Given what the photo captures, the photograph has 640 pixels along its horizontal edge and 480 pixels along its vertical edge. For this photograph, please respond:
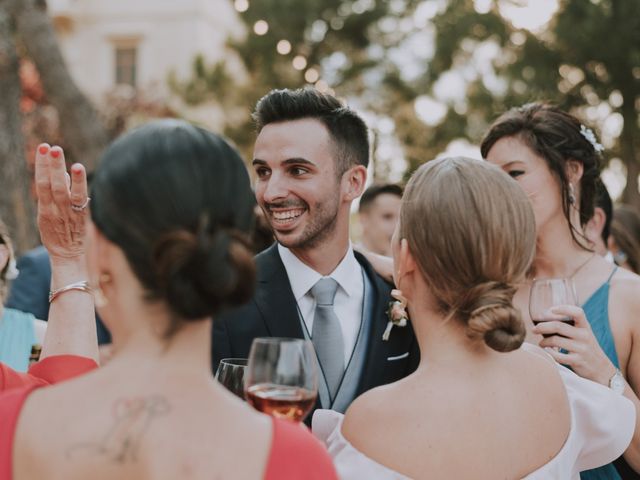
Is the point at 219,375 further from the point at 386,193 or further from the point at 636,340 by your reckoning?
the point at 386,193

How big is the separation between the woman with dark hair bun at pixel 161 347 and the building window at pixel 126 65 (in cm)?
2637

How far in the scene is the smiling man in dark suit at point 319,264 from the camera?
9.98 ft

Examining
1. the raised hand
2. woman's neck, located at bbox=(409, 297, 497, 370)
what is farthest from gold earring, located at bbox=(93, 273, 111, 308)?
woman's neck, located at bbox=(409, 297, 497, 370)

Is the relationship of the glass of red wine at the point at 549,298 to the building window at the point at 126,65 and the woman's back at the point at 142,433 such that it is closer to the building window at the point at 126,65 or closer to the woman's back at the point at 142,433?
the woman's back at the point at 142,433

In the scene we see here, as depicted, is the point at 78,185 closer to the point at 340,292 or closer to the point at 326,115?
the point at 340,292

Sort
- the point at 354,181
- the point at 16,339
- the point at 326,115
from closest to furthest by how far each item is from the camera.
→ the point at 326,115 → the point at 354,181 → the point at 16,339

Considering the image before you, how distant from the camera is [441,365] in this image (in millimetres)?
2039

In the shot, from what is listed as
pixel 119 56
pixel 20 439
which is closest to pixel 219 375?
pixel 20 439

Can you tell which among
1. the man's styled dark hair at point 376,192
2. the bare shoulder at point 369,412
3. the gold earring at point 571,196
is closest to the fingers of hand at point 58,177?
the bare shoulder at point 369,412

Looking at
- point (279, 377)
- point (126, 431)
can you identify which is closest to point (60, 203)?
point (279, 377)

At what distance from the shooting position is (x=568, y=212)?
3488mm

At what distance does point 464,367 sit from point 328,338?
1.14 m

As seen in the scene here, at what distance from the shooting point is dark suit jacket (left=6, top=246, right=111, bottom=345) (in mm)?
4988

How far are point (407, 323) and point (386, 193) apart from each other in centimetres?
474
